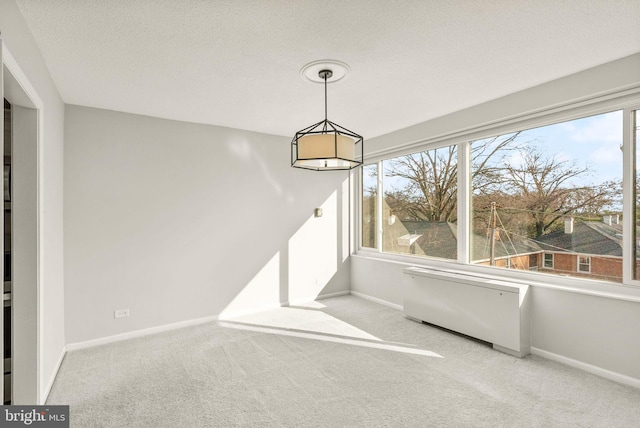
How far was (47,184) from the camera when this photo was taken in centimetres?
261

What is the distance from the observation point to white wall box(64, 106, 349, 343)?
3436 millimetres

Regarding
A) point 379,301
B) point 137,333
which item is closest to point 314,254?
point 379,301

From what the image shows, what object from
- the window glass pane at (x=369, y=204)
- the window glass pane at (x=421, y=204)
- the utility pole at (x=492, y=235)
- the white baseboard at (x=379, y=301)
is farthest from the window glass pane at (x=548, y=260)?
the window glass pane at (x=369, y=204)

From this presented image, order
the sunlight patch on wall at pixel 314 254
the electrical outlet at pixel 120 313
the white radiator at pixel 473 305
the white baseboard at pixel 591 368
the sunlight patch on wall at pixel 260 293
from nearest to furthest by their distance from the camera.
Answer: the white baseboard at pixel 591 368 < the white radiator at pixel 473 305 < the electrical outlet at pixel 120 313 < the sunlight patch on wall at pixel 260 293 < the sunlight patch on wall at pixel 314 254

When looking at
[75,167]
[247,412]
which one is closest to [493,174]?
[247,412]

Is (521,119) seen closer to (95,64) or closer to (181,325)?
(95,64)

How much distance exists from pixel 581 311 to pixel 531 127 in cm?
177

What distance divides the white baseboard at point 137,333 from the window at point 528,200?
→ 2.91 m

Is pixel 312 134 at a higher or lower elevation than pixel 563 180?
higher

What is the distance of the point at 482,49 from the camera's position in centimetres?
239

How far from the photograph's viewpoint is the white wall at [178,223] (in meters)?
3.44

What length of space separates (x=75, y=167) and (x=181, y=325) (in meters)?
2.06

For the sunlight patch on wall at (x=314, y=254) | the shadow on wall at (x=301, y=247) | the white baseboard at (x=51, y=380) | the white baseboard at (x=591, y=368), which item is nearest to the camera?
the white baseboard at (x=51, y=380)

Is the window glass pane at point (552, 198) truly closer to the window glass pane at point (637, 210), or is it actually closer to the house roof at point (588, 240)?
the house roof at point (588, 240)
